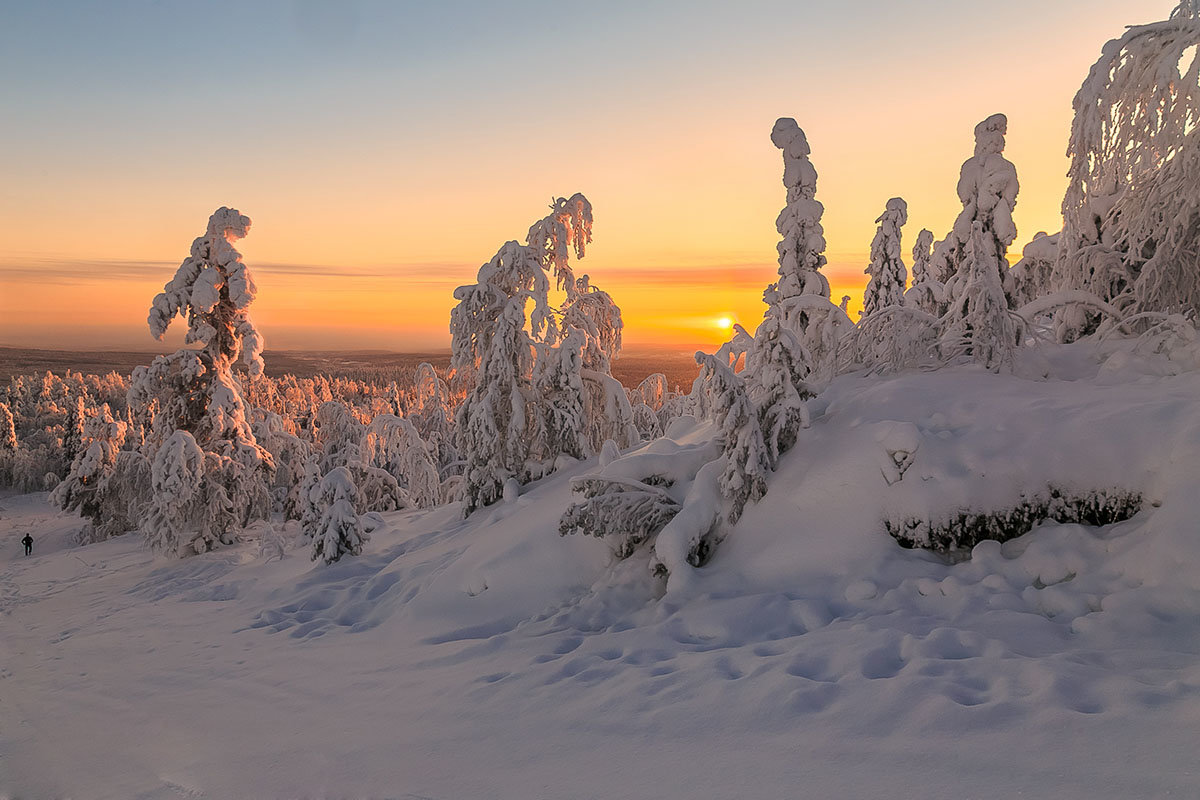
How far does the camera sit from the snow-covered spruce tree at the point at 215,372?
58.6 ft

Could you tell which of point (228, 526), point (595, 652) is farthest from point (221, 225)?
point (595, 652)

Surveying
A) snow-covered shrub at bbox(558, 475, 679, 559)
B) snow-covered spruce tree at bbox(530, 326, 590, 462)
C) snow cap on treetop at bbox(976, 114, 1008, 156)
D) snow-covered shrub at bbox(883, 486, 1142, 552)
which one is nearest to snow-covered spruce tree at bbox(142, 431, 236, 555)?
snow-covered spruce tree at bbox(530, 326, 590, 462)

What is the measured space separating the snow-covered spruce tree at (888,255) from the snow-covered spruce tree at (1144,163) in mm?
14287

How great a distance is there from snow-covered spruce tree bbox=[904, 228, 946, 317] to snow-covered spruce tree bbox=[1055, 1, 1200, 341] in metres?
2.74

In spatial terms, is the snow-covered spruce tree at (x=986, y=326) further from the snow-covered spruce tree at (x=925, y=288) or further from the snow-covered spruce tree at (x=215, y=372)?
the snow-covered spruce tree at (x=215, y=372)

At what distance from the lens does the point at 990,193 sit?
14.2 meters

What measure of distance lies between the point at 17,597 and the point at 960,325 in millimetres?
22066

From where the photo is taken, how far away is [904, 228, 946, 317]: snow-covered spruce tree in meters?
18.3

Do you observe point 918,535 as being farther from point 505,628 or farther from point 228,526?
point 228,526

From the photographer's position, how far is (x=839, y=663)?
4.93 meters

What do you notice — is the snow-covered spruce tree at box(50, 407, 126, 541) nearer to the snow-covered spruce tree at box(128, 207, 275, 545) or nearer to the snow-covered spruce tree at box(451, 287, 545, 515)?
the snow-covered spruce tree at box(128, 207, 275, 545)

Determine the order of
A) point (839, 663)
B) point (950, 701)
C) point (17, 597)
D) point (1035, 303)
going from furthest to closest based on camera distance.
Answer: point (17, 597) → point (1035, 303) → point (839, 663) → point (950, 701)

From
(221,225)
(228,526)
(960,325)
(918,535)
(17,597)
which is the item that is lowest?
(17,597)

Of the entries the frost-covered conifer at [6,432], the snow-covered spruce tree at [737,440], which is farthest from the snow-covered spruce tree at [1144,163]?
A: the frost-covered conifer at [6,432]
